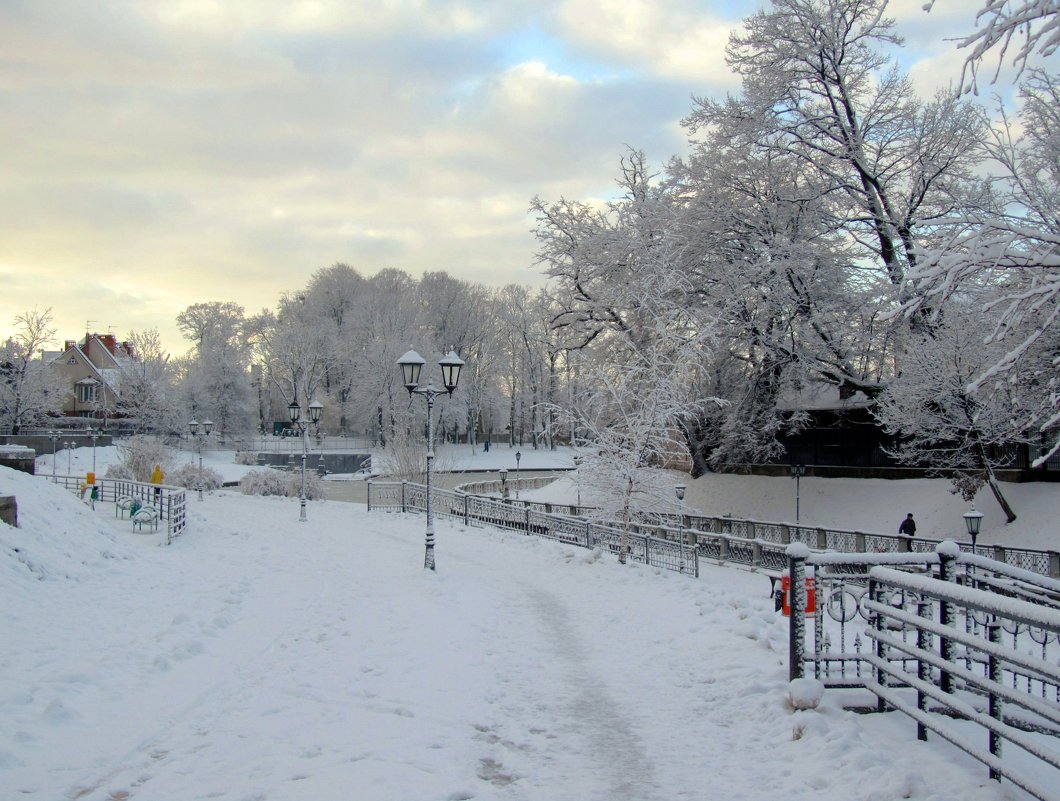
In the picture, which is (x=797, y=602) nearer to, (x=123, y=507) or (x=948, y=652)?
(x=948, y=652)

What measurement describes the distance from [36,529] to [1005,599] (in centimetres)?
1495

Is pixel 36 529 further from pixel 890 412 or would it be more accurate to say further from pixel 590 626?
pixel 890 412

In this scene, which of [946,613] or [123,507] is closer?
[946,613]

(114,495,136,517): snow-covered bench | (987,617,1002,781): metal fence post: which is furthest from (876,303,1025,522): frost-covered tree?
(114,495,136,517): snow-covered bench

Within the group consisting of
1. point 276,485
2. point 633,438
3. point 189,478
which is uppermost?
point 633,438

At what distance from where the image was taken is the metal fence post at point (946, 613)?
5.81m

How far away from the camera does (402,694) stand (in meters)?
8.06

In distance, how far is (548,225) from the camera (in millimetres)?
37375

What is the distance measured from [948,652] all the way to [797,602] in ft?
3.88

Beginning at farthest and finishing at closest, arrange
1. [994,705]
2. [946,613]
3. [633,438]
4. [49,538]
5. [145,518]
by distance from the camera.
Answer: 1. [145,518]
2. [633,438]
3. [49,538]
4. [946,613]
5. [994,705]

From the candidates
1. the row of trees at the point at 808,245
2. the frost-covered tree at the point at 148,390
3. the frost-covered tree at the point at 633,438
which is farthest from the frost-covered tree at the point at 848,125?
the frost-covered tree at the point at 148,390

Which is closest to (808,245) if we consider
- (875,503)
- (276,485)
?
(875,503)

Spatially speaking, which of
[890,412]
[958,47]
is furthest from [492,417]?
[958,47]

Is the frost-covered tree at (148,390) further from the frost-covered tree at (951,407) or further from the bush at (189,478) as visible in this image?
the frost-covered tree at (951,407)
